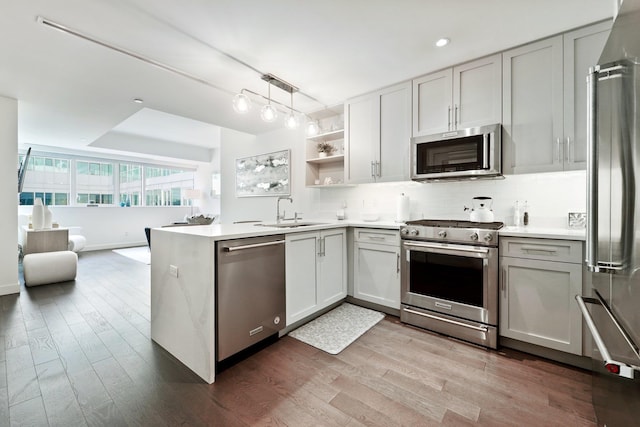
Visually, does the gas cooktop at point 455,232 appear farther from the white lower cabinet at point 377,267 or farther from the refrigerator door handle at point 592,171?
the refrigerator door handle at point 592,171

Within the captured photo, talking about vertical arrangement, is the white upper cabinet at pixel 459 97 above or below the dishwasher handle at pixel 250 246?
above

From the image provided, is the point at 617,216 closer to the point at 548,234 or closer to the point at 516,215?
the point at 548,234

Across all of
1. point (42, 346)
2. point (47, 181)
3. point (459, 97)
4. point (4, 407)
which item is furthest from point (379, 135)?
point (47, 181)

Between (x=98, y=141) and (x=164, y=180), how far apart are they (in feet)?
7.53

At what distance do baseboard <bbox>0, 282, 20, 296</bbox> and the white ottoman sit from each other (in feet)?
0.59

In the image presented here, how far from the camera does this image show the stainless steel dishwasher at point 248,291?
1839 millimetres

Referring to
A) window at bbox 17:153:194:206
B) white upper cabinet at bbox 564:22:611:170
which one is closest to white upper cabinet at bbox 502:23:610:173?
white upper cabinet at bbox 564:22:611:170

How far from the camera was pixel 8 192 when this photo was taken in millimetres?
3551

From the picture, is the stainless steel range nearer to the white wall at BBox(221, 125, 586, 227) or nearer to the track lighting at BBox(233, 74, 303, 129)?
the white wall at BBox(221, 125, 586, 227)

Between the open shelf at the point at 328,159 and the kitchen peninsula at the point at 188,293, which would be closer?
the kitchen peninsula at the point at 188,293

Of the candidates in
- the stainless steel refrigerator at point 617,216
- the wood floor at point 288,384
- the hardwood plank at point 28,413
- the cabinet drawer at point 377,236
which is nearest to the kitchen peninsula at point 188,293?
the wood floor at point 288,384

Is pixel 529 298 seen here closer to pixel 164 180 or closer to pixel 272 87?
pixel 272 87

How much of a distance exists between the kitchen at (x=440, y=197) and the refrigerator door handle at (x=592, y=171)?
150 cm

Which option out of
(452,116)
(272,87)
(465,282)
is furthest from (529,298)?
(272,87)
